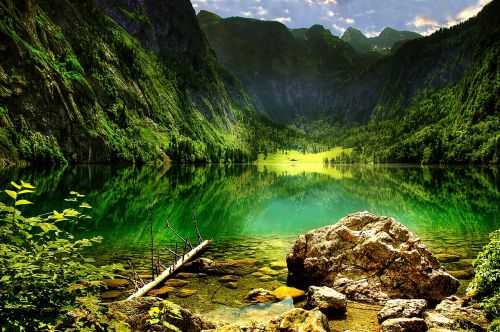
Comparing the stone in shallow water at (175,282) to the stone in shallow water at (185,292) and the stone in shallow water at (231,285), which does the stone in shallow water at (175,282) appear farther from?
the stone in shallow water at (231,285)

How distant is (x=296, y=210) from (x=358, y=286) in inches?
1480

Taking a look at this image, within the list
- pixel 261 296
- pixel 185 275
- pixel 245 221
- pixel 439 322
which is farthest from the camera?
pixel 245 221

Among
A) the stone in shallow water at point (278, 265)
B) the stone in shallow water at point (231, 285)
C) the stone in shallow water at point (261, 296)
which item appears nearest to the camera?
the stone in shallow water at point (261, 296)

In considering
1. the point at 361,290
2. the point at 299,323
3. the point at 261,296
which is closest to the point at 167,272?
the point at 261,296

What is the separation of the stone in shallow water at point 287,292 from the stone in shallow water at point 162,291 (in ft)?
19.8

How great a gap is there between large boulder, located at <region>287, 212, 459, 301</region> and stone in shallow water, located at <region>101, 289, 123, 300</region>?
1065 cm

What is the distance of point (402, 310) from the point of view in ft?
56.0

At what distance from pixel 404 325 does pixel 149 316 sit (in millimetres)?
10191

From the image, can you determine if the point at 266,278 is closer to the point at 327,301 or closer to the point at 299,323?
the point at 327,301

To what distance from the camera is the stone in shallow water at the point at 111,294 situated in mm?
20534

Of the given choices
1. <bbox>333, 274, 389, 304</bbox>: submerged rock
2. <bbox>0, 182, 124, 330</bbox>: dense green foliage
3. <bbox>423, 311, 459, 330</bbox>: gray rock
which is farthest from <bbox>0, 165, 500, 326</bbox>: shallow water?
<bbox>0, 182, 124, 330</bbox>: dense green foliage

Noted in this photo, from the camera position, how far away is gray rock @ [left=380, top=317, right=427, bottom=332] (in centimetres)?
1501

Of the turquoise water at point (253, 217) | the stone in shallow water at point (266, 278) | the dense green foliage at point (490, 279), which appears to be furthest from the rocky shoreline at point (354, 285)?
the turquoise water at point (253, 217)

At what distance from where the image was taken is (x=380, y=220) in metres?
24.5
